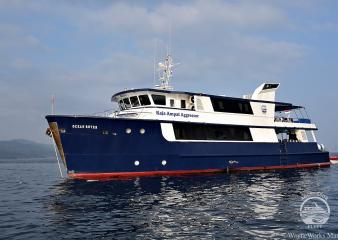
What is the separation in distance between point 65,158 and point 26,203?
6535 mm

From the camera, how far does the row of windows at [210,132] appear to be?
23094 mm

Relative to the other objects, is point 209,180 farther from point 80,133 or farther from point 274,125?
point 274,125

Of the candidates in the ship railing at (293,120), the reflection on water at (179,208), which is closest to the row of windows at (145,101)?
the reflection on water at (179,208)

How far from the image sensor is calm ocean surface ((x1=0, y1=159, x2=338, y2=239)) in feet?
31.3

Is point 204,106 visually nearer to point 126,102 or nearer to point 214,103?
point 214,103

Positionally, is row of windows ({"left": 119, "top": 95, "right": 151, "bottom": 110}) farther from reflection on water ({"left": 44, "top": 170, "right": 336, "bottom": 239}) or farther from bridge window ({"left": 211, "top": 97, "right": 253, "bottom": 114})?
reflection on water ({"left": 44, "top": 170, "right": 336, "bottom": 239})

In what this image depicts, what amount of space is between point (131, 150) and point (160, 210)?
9383 mm

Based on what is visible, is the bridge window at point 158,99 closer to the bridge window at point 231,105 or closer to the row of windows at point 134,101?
the row of windows at point 134,101

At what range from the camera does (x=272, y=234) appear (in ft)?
30.7

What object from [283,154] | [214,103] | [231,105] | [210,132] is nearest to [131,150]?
[210,132]

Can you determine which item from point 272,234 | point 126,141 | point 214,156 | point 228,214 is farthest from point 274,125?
point 272,234

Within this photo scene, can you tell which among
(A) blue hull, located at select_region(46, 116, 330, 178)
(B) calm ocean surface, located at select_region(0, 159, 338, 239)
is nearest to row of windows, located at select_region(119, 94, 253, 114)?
(A) blue hull, located at select_region(46, 116, 330, 178)

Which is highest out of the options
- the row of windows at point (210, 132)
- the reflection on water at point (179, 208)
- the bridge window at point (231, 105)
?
the bridge window at point (231, 105)

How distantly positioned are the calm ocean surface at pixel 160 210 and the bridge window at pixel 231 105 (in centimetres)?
725
